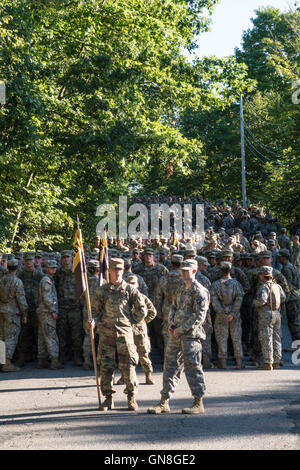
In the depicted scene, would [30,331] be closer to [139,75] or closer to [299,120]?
[139,75]

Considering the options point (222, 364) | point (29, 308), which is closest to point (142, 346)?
point (222, 364)

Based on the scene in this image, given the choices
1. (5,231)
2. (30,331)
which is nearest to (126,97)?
(5,231)

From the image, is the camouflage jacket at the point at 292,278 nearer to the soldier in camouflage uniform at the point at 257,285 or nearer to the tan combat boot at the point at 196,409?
the soldier in camouflage uniform at the point at 257,285

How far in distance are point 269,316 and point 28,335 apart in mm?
5090

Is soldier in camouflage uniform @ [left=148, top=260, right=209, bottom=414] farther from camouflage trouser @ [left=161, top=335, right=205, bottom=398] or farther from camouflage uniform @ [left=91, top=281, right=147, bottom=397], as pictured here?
camouflage uniform @ [left=91, top=281, right=147, bottom=397]

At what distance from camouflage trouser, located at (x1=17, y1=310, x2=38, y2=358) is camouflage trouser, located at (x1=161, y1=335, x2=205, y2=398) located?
5.46 metres

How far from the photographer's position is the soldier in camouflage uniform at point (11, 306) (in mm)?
12688

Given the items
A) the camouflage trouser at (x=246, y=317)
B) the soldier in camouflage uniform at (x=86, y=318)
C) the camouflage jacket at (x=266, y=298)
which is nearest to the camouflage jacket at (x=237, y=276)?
the camouflage trouser at (x=246, y=317)

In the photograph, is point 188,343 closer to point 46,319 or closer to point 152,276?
point 46,319

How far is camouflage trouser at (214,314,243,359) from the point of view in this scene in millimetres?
12281

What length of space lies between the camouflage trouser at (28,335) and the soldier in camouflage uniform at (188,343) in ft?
17.8

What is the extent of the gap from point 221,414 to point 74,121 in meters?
15.4

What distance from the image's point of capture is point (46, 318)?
1278cm

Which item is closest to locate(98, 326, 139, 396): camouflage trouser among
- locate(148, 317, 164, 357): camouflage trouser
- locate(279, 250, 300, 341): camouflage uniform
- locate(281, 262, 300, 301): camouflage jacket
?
locate(148, 317, 164, 357): camouflage trouser
